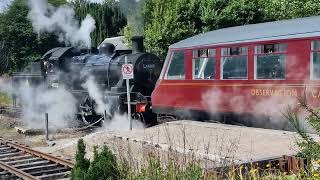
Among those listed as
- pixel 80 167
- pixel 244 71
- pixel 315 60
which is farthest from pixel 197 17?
pixel 80 167

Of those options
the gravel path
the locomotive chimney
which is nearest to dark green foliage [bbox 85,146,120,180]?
the gravel path

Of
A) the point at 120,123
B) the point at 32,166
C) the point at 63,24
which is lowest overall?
the point at 32,166

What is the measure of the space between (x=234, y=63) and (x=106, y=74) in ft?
20.7

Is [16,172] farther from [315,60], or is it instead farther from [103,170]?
[315,60]

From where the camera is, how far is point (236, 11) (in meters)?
25.9

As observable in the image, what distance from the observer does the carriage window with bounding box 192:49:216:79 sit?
1430 centimetres

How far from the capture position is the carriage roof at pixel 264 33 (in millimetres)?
11945

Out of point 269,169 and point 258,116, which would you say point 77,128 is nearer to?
point 258,116

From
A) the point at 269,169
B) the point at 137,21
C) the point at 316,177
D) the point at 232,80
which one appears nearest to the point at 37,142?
the point at 232,80

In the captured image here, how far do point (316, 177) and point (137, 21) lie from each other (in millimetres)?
28979

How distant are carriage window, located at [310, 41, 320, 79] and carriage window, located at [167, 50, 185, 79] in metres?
4.58

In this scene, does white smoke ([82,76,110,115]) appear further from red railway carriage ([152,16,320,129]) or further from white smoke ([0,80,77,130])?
red railway carriage ([152,16,320,129])

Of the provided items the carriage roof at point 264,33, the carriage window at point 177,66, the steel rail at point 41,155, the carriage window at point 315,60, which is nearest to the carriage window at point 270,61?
the carriage roof at point 264,33

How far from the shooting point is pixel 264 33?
510 inches
